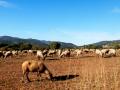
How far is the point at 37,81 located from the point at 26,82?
2.08ft

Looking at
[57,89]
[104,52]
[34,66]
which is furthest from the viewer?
[104,52]

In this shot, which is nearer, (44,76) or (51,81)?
(51,81)

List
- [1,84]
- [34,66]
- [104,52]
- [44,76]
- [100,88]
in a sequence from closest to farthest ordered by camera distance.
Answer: [100,88] < [1,84] < [34,66] < [44,76] < [104,52]

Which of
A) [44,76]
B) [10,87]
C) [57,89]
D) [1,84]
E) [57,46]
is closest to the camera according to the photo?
[57,89]

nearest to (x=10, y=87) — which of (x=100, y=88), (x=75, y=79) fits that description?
(x=75, y=79)

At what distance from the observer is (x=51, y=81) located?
57.8 feet

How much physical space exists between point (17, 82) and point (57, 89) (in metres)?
4.04

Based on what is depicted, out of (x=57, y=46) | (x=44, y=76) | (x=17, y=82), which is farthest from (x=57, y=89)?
(x=57, y=46)

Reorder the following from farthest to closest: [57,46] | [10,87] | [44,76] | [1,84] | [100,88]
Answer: [57,46] < [44,76] < [1,84] < [10,87] < [100,88]

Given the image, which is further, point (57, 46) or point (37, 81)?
point (57, 46)

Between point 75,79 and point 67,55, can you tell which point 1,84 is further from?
point 67,55

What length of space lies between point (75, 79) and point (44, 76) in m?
2.92

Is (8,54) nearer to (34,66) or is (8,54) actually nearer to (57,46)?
(34,66)

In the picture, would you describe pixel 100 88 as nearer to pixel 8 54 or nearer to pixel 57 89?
pixel 57 89
